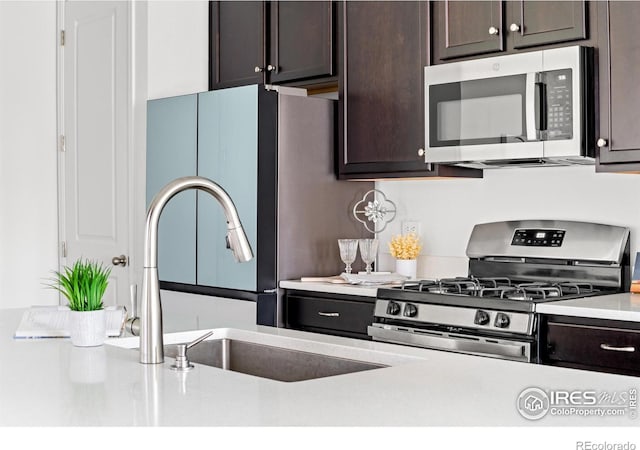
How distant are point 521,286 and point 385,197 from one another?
3.53 feet

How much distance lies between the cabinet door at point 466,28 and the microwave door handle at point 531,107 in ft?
0.67

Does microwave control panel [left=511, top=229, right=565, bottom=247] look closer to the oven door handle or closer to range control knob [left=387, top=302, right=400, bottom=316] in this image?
the oven door handle

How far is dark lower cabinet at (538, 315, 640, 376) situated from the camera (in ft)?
9.27

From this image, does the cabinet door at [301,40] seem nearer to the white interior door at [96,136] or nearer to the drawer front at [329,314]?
the drawer front at [329,314]

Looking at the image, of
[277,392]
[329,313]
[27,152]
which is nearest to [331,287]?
[329,313]

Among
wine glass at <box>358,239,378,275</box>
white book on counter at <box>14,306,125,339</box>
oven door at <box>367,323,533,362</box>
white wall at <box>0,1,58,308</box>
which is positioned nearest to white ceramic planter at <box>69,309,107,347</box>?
white book on counter at <box>14,306,125,339</box>

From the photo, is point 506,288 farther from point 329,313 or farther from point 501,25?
point 501,25

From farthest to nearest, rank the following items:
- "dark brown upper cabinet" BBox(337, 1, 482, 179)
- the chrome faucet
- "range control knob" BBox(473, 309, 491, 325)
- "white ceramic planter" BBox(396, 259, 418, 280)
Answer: "white ceramic planter" BBox(396, 259, 418, 280)
"dark brown upper cabinet" BBox(337, 1, 482, 179)
"range control knob" BBox(473, 309, 491, 325)
the chrome faucet

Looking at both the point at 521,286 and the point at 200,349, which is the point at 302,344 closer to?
the point at 200,349

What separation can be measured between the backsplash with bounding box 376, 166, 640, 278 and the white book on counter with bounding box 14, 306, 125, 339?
192 centimetres

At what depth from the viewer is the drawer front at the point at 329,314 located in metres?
3.69

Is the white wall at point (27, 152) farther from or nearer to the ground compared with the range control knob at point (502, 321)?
farther from the ground

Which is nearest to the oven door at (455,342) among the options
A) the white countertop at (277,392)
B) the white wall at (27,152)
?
the white countertop at (277,392)

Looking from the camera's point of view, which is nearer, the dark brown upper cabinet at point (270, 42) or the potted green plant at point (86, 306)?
the potted green plant at point (86, 306)
